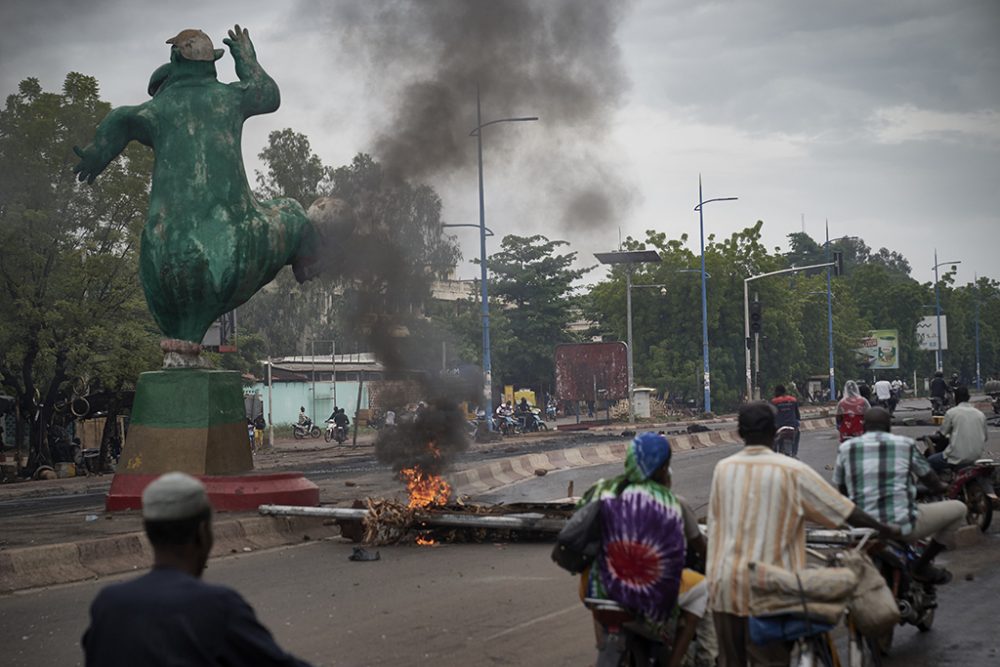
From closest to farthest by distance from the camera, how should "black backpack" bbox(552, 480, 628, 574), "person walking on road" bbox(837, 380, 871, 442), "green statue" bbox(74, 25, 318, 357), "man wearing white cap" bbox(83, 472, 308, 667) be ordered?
"man wearing white cap" bbox(83, 472, 308, 667) → "black backpack" bbox(552, 480, 628, 574) → "green statue" bbox(74, 25, 318, 357) → "person walking on road" bbox(837, 380, 871, 442)

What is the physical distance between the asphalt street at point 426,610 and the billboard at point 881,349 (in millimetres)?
78846

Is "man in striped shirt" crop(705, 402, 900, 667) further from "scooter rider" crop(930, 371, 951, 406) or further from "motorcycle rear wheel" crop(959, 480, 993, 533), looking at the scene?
"scooter rider" crop(930, 371, 951, 406)

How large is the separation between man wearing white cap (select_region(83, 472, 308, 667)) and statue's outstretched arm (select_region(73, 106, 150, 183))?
1442cm

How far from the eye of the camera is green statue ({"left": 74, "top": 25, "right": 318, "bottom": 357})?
16.4 metres

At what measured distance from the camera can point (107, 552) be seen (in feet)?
40.6

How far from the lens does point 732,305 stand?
64438mm

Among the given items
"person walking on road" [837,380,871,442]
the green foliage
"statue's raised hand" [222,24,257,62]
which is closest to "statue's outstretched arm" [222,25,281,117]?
"statue's raised hand" [222,24,257,62]

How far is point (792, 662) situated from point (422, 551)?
8.29 meters

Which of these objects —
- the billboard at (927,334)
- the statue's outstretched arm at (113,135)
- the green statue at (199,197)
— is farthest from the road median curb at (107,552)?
the billboard at (927,334)

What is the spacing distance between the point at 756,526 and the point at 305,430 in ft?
148

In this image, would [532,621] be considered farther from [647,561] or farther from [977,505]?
[977,505]

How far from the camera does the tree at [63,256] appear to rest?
87.4 ft

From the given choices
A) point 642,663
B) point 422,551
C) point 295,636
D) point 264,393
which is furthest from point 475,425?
point 642,663

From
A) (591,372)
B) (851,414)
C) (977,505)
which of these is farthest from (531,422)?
(977,505)
